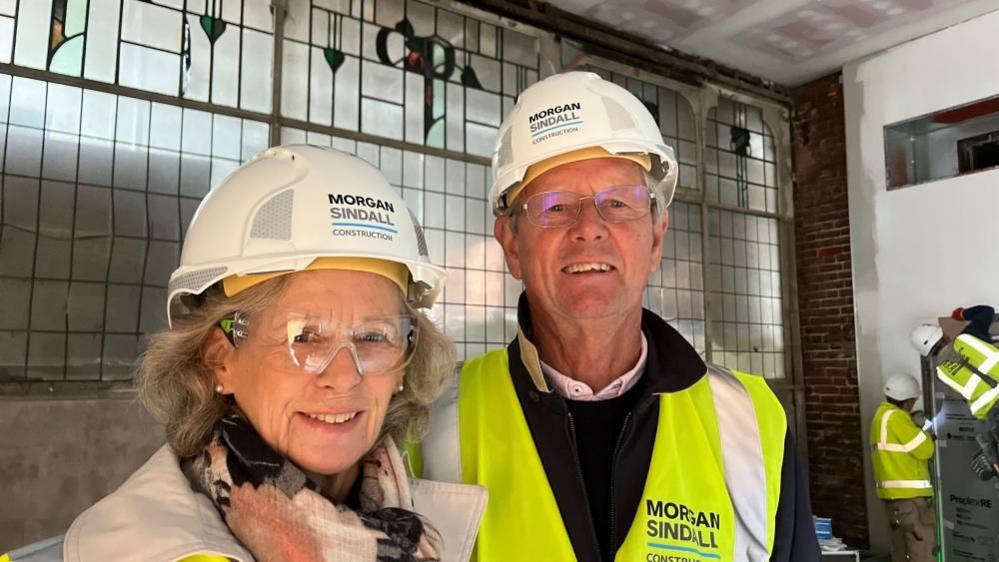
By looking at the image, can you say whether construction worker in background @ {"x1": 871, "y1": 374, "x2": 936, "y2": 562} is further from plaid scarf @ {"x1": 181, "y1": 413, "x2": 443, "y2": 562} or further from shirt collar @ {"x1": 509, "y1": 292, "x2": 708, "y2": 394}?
plaid scarf @ {"x1": 181, "y1": 413, "x2": 443, "y2": 562}

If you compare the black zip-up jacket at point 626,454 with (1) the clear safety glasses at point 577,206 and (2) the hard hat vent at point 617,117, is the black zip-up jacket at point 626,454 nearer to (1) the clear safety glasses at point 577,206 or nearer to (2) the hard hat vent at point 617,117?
(1) the clear safety glasses at point 577,206

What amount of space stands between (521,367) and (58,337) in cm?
324

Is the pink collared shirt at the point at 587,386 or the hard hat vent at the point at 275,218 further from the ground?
the hard hat vent at the point at 275,218

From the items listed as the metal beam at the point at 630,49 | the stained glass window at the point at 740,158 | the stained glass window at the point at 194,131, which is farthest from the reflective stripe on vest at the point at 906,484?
the metal beam at the point at 630,49

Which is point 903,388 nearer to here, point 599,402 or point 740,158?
point 740,158

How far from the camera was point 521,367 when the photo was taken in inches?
70.5

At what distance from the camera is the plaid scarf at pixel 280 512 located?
1.14 meters

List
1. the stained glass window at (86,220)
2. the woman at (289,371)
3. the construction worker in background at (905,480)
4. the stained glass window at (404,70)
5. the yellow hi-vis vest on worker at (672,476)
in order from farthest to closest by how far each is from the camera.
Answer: the construction worker in background at (905,480) → the stained glass window at (404,70) → the stained glass window at (86,220) → the yellow hi-vis vest on worker at (672,476) → the woman at (289,371)

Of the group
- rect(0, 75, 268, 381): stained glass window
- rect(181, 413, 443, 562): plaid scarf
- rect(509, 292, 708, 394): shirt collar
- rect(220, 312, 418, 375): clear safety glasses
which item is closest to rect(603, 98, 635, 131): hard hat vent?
rect(509, 292, 708, 394): shirt collar

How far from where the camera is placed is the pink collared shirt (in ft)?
5.87

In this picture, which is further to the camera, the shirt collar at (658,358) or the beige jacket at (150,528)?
the shirt collar at (658,358)

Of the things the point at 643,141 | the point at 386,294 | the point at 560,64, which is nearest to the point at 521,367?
the point at 386,294

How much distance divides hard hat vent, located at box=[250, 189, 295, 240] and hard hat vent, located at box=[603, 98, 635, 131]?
0.88 metres

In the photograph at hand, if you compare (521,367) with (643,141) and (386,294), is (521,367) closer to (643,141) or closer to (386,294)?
(386,294)
